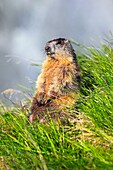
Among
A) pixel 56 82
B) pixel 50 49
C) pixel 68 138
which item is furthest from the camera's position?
pixel 50 49

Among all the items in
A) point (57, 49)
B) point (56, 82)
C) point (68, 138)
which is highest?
point (57, 49)

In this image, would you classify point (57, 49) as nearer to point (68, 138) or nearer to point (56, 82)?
point (56, 82)

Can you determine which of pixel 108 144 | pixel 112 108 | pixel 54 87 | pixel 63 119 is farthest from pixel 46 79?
pixel 108 144

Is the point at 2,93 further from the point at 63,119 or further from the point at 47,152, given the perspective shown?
the point at 47,152

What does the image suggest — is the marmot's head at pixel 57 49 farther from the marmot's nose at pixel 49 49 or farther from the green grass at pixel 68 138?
the green grass at pixel 68 138

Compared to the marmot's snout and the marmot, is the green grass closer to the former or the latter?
the marmot

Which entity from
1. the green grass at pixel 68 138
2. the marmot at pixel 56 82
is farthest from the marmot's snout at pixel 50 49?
the green grass at pixel 68 138

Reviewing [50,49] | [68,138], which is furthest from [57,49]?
[68,138]
